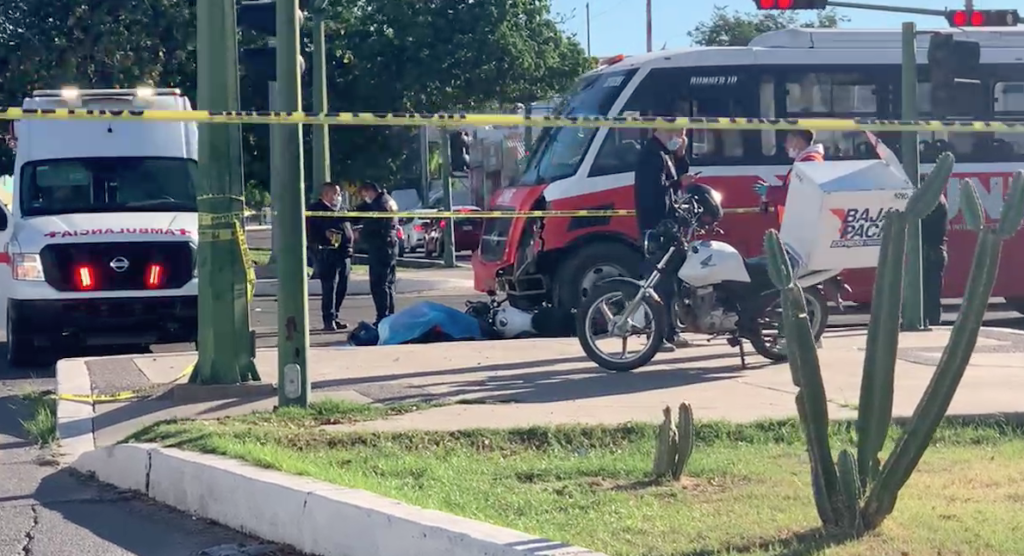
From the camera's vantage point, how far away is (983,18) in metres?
20.1

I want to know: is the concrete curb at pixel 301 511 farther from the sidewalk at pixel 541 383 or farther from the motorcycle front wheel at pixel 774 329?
the motorcycle front wheel at pixel 774 329

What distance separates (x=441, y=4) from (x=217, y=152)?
21.2 m

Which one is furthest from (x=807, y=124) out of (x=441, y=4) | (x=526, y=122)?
(x=441, y=4)

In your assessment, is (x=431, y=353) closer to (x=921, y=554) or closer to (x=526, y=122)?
(x=526, y=122)

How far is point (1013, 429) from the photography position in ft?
25.3

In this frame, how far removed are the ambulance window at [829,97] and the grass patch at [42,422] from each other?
31.0 ft

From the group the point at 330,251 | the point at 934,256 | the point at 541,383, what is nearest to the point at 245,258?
the point at 541,383

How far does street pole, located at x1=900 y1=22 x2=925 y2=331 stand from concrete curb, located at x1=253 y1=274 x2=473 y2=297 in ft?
35.2

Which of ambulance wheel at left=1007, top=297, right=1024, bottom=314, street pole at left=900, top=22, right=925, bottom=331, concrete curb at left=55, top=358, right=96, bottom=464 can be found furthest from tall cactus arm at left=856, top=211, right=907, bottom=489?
ambulance wheel at left=1007, top=297, right=1024, bottom=314

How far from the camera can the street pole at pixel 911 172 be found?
12984mm

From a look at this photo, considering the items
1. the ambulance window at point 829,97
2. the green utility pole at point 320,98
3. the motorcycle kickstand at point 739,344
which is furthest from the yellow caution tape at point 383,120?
the green utility pole at point 320,98

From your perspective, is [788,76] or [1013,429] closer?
[1013,429]

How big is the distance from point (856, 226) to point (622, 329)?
1946 millimetres

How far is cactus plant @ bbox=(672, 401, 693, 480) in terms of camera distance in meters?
6.32
